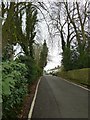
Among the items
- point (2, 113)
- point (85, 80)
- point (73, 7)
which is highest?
point (73, 7)

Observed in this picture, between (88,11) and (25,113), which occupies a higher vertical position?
(88,11)

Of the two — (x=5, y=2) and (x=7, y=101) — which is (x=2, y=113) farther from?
(x=5, y=2)

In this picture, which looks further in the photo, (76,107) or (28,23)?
(28,23)

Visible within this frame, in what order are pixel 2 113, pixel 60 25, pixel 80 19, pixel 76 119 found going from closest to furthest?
1. pixel 2 113
2. pixel 76 119
3. pixel 80 19
4. pixel 60 25

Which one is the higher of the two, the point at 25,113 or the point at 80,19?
the point at 80,19

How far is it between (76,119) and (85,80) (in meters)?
20.8

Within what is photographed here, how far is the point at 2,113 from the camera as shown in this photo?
7.09m

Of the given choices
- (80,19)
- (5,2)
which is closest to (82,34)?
(80,19)

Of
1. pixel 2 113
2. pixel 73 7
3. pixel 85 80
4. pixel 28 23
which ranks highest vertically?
pixel 73 7

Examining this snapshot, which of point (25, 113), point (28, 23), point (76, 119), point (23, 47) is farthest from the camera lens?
point (28, 23)

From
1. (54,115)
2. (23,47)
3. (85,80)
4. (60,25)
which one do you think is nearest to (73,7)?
(60,25)

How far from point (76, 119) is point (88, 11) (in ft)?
113

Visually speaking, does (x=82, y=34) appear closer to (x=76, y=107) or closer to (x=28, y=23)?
(x=28, y=23)

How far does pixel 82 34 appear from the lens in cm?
4450
